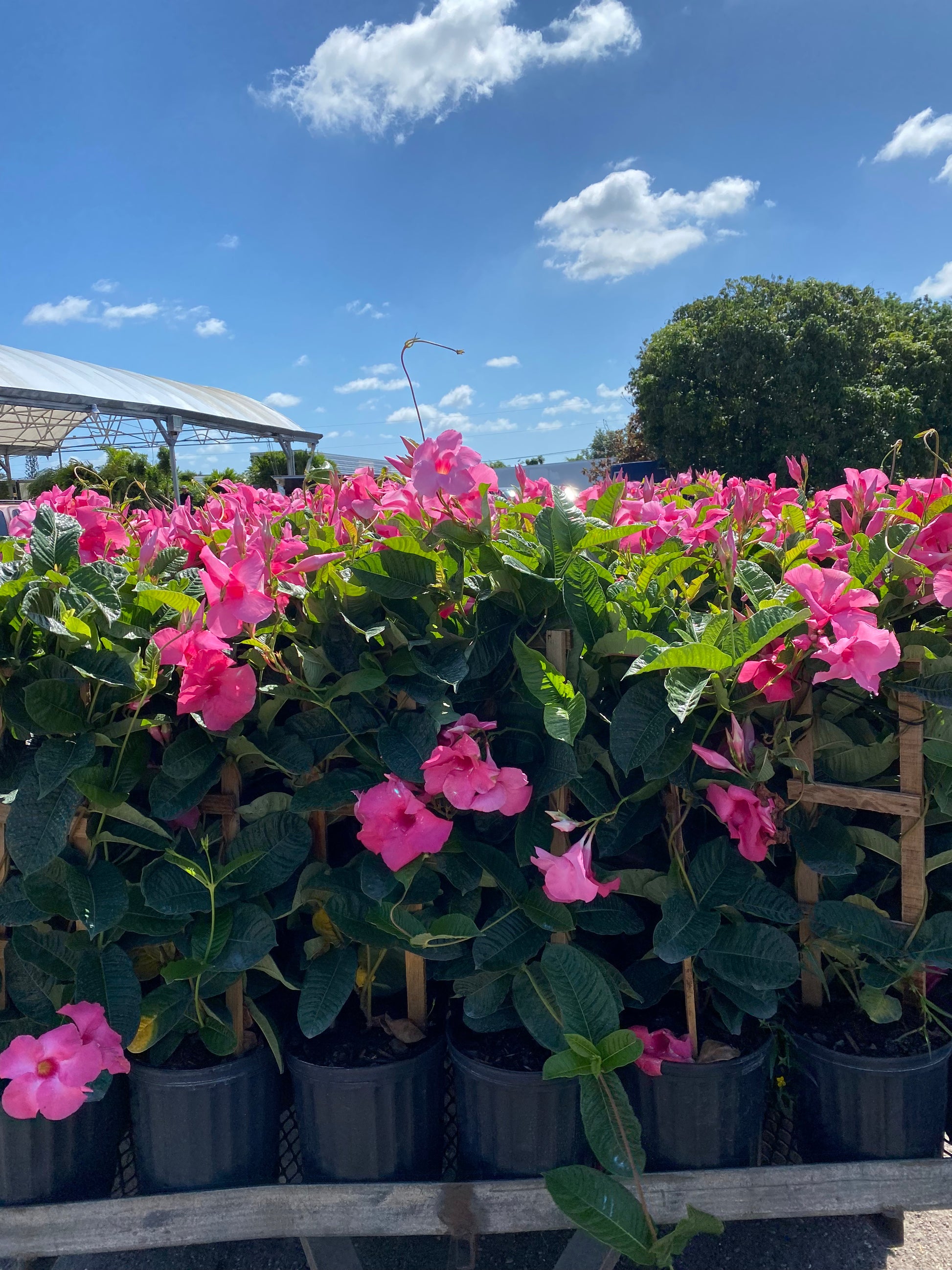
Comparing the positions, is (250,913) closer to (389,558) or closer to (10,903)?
(10,903)

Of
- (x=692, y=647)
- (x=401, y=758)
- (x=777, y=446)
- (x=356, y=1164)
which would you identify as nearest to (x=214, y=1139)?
(x=356, y=1164)

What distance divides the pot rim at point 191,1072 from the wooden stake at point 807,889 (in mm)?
1010

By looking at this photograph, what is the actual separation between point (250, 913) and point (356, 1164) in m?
0.53

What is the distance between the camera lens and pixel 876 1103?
1477mm

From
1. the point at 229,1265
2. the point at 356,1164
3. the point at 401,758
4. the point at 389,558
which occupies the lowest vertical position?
the point at 229,1265

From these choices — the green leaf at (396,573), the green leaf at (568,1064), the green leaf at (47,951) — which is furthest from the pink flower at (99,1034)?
Answer: the green leaf at (396,573)

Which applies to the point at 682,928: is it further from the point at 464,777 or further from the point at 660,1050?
the point at 464,777

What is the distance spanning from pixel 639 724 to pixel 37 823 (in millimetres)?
918

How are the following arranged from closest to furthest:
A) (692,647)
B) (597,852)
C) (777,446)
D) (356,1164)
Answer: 1. (692,647)
2. (597,852)
3. (356,1164)
4. (777,446)

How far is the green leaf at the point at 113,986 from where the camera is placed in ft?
4.59

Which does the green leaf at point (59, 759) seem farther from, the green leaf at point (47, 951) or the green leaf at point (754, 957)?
the green leaf at point (754, 957)

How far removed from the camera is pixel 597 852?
137cm

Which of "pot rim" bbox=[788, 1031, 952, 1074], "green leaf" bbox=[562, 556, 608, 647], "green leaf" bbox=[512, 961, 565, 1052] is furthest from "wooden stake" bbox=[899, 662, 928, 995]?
"green leaf" bbox=[512, 961, 565, 1052]

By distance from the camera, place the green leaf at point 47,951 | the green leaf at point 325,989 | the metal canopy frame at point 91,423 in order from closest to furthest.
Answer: the green leaf at point 325,989
the green leaf at point 47,951
the metal canopy frame at point 91,423
